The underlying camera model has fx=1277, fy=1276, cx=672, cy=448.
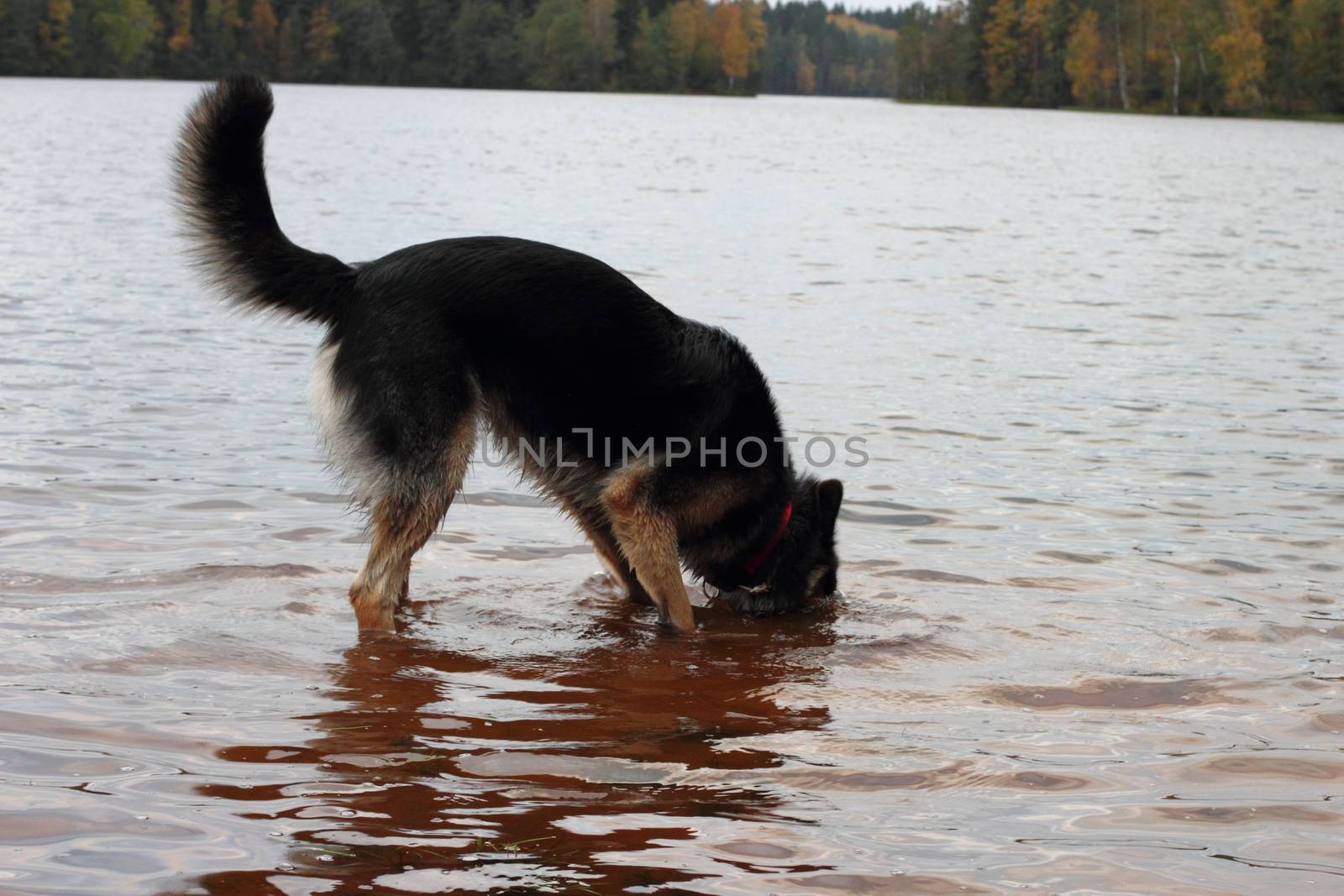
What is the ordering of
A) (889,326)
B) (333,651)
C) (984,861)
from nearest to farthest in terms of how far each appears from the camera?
(984,861)
(333,651)
(889,326)

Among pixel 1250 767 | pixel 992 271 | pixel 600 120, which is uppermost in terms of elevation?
pixel 600 120

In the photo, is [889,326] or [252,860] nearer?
[252,860]

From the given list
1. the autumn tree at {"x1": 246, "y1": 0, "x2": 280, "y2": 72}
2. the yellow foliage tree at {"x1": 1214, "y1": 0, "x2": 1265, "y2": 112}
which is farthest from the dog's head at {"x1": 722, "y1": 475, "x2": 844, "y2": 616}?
the autumn tree at {"x1": 246, "y1": 0, "x2": 280, "y2": 72}

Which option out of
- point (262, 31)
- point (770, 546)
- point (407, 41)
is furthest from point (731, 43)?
point (770, 546)

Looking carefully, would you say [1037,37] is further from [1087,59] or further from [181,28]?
[181,28]

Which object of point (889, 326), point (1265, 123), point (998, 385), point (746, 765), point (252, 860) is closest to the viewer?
point (252, 860)

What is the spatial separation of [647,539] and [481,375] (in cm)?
105

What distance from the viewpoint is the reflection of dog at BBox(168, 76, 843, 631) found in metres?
5.35

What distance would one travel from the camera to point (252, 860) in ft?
11.3

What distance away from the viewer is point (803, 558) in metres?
6.27

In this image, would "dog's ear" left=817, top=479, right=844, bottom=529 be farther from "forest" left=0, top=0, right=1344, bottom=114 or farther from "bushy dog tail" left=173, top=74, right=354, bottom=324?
"forest" left=0, top=0, right=1344, bottom=114

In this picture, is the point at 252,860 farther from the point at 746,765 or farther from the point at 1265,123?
the point at 1265,123

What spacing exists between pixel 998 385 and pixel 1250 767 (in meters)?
7.28

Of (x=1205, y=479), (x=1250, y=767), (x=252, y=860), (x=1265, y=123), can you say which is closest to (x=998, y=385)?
(x=1205, y=479)
